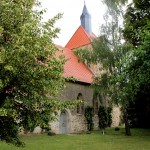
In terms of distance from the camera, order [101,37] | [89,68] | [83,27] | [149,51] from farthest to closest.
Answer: [83,27] → [89,68] → [101,37] → [149,51]

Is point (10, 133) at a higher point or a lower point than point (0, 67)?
lower

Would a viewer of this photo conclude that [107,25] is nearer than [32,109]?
No

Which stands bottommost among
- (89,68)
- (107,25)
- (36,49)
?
(36,49)

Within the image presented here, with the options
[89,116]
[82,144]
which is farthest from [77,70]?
[82,144]

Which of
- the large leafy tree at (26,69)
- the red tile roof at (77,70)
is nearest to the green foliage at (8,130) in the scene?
the large leafy tree at (26,69)

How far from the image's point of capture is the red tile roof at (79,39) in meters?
37.4

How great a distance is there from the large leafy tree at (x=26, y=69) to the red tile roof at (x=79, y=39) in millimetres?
26497

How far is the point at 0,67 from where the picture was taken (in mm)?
9383

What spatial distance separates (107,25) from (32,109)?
17.3 m

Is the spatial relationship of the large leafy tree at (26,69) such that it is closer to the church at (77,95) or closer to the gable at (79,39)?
the church at (77,95)

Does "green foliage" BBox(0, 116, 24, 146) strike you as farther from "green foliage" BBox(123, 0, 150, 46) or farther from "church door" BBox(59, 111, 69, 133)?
"church door" BBox(59, 111, 69, 133)

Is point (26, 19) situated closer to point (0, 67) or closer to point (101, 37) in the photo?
point (0, 67)

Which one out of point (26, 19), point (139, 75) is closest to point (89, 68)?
point (139, 75)

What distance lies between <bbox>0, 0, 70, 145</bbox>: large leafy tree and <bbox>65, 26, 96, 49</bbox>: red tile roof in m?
26.5
